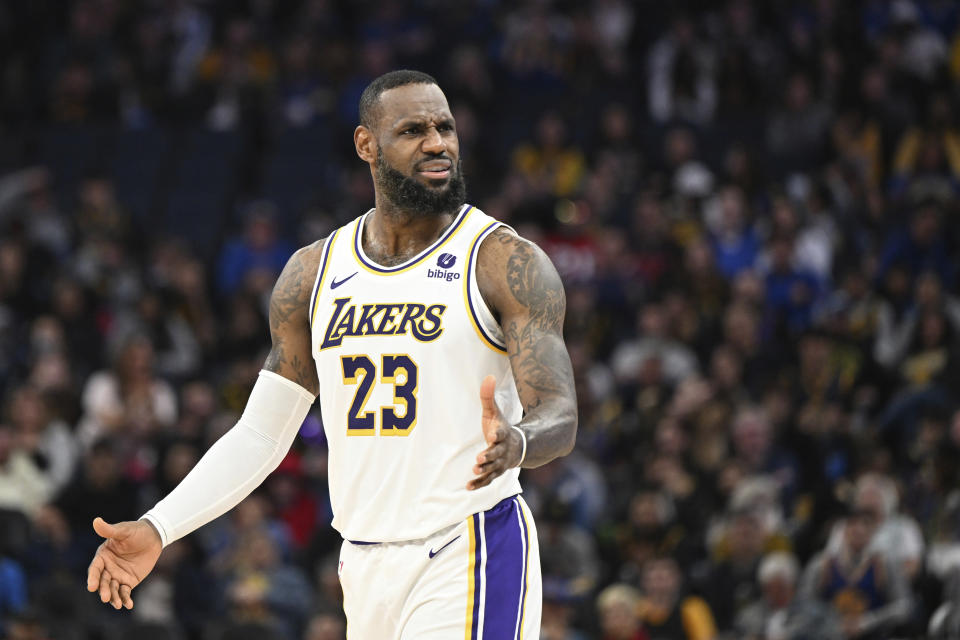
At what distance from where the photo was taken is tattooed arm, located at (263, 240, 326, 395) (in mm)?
5695

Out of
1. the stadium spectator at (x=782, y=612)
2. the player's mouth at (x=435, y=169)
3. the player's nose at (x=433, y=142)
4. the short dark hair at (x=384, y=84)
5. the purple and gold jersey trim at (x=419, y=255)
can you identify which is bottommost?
the stadium spectator at (x=782, y=612)

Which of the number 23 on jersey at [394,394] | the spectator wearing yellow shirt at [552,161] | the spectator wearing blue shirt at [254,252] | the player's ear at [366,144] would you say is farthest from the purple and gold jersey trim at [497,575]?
the spectator wearing yellow shirt at [552,161]

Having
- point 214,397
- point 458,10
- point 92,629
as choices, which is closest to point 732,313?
point 214,397

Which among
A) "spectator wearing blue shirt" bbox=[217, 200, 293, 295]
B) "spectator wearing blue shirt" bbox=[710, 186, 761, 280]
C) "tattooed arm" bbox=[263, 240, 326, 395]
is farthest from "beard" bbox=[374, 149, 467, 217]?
"spectator wearing blue shirt" bbox=[217, 200, 293, 295]

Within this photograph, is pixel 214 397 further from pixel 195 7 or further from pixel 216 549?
pixel 195 7

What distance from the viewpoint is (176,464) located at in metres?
12.3

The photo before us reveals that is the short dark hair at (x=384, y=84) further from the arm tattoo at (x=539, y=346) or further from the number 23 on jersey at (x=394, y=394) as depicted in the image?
the number 23 on jersey at (x=394, y=394)

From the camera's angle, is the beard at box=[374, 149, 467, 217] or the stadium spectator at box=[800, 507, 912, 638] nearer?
the beard at box=[374, 149, 467, 217]

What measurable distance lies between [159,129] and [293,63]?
73.6 inches

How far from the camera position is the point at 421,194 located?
5.44 meters

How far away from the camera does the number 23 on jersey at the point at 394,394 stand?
5.15 m

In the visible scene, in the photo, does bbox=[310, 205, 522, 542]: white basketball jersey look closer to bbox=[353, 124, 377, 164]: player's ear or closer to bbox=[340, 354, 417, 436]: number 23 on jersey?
bbox=[340, 354, 417, 436]: number 23 on jersey

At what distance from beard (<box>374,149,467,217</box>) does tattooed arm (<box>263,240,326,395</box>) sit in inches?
17.5

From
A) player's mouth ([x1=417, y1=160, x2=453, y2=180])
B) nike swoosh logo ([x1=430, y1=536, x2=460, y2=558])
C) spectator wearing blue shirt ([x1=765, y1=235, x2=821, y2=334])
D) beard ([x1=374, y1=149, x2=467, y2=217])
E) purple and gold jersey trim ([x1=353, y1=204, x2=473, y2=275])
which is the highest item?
player's mouth ([x1=417, y1=160, x2=453, y2=180])
